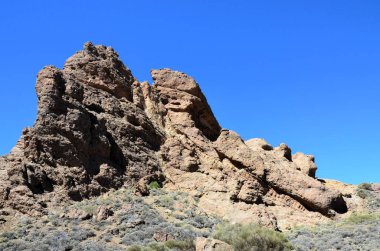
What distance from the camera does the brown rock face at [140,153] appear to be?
99.5 ft

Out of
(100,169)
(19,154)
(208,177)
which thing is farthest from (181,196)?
(19,154)

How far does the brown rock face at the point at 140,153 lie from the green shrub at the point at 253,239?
13.4 feet

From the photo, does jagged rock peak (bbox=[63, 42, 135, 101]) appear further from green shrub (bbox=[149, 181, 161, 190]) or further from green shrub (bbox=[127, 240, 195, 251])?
green shrub (bbox=[127, 240, 195, 251])

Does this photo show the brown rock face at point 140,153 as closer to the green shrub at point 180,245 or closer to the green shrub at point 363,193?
the green shrub at point 363,193

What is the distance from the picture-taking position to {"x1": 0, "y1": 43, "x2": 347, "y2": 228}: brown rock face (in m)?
30.3

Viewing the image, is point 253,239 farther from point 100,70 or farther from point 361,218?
point 100,70

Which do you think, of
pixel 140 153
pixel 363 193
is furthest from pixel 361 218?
pixel 140 153

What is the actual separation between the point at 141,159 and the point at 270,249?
1391cm

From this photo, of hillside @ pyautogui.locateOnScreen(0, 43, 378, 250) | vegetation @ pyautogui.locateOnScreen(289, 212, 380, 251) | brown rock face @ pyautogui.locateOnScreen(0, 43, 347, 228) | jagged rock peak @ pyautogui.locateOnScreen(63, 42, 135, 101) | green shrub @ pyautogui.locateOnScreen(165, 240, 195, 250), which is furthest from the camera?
jagged rock peak @ pyautogui.locateOnScreen(63, 42, 135, 101)

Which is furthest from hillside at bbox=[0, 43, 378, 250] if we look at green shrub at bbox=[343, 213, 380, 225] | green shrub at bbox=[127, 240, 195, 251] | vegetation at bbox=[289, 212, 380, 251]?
vegetation at bbox=[289, 212, 380, 251]

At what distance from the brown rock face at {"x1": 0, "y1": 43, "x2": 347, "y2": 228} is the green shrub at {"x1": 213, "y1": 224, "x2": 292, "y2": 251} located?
407cm

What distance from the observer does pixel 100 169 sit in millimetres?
32750

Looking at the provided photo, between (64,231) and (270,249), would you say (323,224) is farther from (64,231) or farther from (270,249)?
(64,231)

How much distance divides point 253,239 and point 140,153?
13.6m
